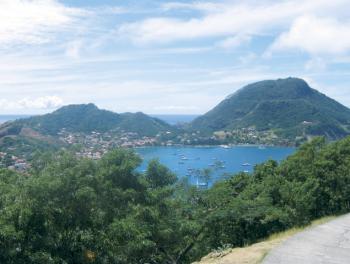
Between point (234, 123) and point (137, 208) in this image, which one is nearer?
point (137, 208)

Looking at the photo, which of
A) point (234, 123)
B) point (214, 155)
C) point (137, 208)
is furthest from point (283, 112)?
point (137, 208)

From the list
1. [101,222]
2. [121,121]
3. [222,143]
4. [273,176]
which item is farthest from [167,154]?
[101,222]

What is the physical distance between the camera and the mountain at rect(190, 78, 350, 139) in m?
136

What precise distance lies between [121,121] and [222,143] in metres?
38.9

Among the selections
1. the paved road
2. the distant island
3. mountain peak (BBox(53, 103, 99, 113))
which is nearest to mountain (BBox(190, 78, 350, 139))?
the distant island

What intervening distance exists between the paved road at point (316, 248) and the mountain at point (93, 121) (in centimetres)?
11691

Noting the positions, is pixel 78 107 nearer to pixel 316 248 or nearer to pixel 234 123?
pixel 234 123

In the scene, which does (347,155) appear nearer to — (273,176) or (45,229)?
(273,176)

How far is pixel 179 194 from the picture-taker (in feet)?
46.2

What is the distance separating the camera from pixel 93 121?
150000mm

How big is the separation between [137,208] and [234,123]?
15474 cm

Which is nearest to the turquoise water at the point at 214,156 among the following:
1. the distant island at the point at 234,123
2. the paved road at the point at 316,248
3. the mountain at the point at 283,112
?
the distant island at the point at 234,123

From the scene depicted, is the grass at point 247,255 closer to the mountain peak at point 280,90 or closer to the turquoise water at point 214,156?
the turquoise water at point 214,156

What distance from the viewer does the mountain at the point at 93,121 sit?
137 meters
